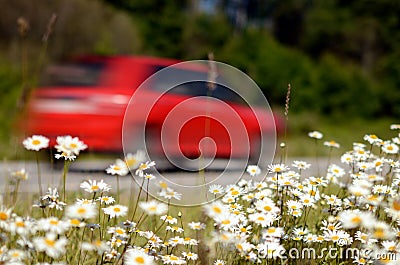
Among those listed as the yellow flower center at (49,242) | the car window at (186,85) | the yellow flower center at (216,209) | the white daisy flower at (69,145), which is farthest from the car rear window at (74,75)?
the yellow flower center at (49,242)

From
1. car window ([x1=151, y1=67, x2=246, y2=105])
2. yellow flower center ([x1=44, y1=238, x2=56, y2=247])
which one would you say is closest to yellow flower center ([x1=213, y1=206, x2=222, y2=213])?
yellow flower center ([x1=44, y1=238, x2=56, y2=247])

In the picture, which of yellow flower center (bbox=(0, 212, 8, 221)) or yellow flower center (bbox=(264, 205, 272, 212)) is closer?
yellow flower center (bbox=(0, 212, 8, 221))

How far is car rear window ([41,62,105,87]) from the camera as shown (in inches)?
259

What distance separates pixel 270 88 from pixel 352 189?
1867 centimetres

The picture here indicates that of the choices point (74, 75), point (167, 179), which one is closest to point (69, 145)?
point (167, 179)

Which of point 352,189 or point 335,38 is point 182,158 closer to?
point 352,189

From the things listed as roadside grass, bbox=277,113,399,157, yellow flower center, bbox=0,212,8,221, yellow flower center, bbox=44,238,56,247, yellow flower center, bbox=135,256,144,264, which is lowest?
yellow flower center, bbox=135,256,144,264

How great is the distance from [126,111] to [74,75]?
2.82 ft

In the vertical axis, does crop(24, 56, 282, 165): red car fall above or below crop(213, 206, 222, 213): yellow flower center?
above

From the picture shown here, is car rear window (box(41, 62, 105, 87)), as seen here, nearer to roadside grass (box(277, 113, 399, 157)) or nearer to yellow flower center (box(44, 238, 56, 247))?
roadside grass (box(277, 113, 399, 157))

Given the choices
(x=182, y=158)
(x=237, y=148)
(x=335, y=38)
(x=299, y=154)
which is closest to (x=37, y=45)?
(x=299, y=154)

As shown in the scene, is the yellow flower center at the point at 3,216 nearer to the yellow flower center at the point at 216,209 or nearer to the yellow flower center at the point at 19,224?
Answer: the yellow flower center at the point at 19,224

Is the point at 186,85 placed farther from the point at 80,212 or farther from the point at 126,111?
the point at 80,212

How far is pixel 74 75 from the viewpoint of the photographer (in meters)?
6.64
